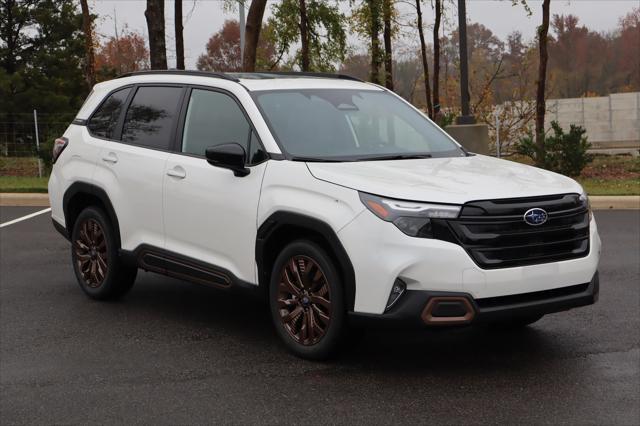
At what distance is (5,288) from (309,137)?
3.91m

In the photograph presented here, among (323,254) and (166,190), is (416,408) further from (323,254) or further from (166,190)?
(166,190)

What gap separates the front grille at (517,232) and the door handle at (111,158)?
330 centimetres

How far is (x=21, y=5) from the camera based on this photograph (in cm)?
4156

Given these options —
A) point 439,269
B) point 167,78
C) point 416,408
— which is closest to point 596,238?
point 439,269

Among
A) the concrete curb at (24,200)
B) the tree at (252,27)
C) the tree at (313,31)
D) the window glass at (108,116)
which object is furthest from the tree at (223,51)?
the window glass at (108,116)

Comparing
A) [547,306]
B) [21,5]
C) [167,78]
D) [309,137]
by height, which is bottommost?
[547,306]

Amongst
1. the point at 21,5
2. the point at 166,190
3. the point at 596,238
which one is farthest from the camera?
the point at 21,5

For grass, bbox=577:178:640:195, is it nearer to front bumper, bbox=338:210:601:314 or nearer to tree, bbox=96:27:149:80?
front bumper, bbox=338:210:601:314

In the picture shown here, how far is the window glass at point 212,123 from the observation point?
649cm

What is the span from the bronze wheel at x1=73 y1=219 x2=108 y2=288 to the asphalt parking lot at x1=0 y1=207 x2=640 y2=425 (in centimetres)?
24

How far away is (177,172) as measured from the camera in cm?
673

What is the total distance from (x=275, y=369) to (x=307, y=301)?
0.47 meters

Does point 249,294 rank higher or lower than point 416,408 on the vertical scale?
higher

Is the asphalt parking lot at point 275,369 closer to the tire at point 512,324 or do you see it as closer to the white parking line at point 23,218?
the tire at point 512,324
